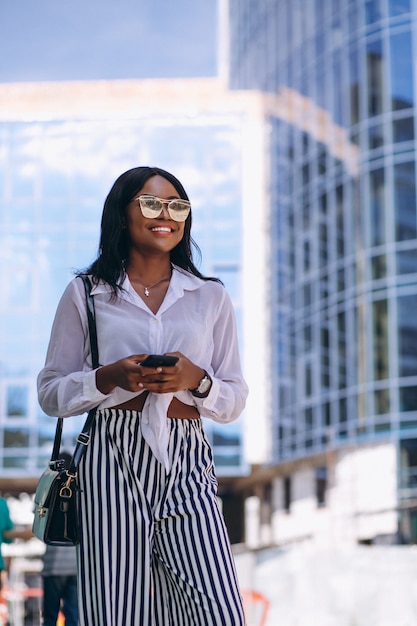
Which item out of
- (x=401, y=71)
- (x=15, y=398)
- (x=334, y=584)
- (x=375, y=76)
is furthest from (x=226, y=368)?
(x=15, y=398)

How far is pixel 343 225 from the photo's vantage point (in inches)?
1420

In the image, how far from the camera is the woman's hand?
120 inches

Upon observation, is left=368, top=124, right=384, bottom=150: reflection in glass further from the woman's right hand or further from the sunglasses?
the woman's right hand

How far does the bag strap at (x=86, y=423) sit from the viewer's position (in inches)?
125

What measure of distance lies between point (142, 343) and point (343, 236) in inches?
1308

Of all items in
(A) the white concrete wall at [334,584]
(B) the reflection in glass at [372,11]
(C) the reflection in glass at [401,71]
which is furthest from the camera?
(B) the reflection in glass at [372,11]

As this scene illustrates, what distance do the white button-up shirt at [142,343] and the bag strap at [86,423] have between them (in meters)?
0.02

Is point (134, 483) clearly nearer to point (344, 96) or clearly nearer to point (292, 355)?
point (344, 96)

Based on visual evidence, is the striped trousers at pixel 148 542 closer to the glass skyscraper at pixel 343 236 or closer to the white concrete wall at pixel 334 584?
the white concrete wall at pixel 334 584

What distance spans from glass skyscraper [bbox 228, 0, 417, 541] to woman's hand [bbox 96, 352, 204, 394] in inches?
980

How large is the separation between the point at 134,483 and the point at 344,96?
34259mm

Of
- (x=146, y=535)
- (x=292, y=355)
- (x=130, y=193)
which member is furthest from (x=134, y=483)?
(x=292, y=355)

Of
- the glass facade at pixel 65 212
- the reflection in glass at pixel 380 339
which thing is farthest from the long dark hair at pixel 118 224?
the glass facade at pixel 65 212

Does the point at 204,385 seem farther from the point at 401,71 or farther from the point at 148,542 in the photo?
the point at 401,71
